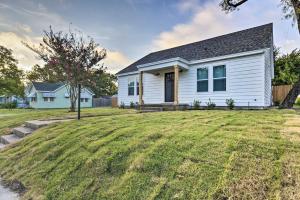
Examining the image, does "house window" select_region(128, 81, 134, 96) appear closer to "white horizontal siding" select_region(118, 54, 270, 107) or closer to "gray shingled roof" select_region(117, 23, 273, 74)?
"gray shingled roof" select_region(117, 23, 273, 74)

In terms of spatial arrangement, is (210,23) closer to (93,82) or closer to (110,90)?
(93,82)

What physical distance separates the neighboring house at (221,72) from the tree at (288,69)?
8.42m

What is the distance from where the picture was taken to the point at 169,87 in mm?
12180

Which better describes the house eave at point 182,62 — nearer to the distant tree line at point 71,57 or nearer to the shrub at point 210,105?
the shrub at point 210,105

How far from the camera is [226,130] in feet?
11.3

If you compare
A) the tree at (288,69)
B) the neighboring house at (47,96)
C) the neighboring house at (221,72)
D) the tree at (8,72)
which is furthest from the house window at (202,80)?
the tree at (8,72)

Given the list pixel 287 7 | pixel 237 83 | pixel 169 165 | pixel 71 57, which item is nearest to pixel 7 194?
pixel 169 165

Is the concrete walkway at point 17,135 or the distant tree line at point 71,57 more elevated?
the distant tree line at point 71,57

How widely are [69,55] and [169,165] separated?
1187cm

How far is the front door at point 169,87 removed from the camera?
39.4 feet

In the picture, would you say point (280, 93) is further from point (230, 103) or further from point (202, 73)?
point (202, 73)

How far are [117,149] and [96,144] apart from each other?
594 millimetres

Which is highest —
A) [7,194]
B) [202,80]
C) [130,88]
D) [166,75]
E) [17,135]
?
[166,75]

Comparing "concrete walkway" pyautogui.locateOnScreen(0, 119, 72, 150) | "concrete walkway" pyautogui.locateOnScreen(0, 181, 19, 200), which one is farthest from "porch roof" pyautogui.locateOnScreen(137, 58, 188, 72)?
"concrete walkway" pyautogui.locateOnScreen(0, 181, 19, 200)
